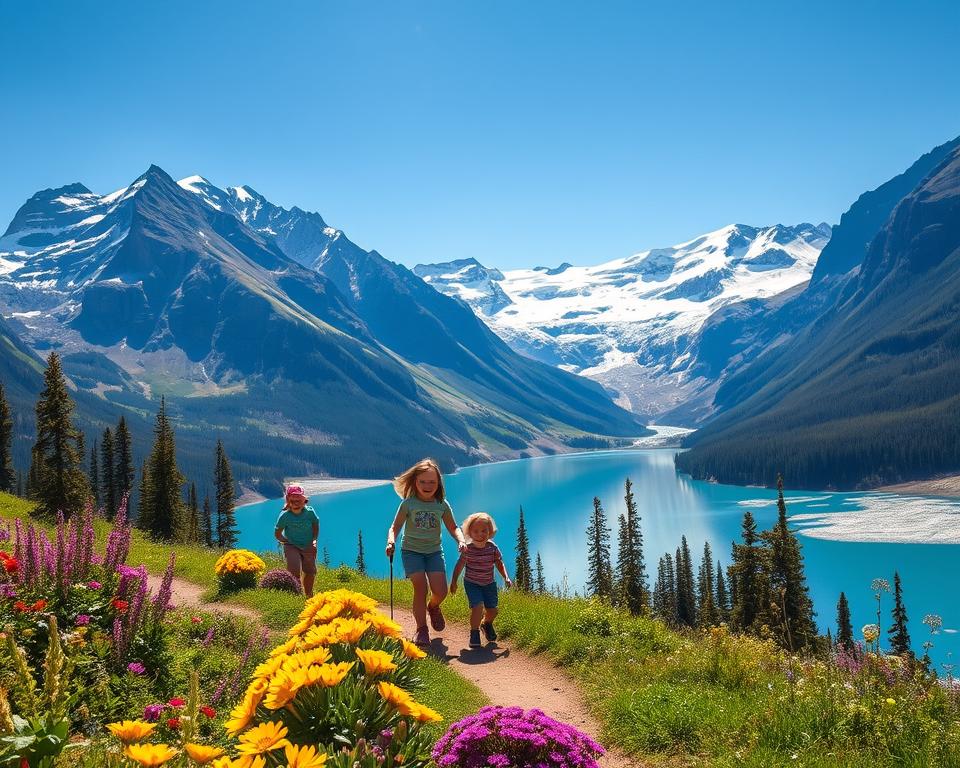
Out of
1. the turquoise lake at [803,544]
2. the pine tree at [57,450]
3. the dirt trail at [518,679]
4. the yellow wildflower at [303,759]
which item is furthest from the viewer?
the turquoise lake at [803,544]

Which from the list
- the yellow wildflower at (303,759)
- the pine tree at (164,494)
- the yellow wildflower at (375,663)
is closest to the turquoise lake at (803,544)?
the pine tree at (164,494)

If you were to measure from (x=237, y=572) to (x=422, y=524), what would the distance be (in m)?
7.23

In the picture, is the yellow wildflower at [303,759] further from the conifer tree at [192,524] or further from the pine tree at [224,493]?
the pine tree at [224,493]

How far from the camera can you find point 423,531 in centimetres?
1305

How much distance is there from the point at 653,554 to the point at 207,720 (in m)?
130

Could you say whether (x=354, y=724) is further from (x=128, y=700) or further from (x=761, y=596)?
(x=761, y=596)

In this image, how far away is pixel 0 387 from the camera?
2213 inches

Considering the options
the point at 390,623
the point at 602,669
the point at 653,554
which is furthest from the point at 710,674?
the point at 653,554

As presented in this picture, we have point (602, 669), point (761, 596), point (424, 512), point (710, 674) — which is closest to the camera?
point (710, 674)

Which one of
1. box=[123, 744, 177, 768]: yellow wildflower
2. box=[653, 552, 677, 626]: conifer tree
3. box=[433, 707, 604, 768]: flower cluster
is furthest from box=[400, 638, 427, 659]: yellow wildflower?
box=[653, 552, 677, 626]: conifer tree

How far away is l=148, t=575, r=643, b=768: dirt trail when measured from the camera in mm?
9805

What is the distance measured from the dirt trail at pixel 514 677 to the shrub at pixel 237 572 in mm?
1597

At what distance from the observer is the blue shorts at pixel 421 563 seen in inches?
518

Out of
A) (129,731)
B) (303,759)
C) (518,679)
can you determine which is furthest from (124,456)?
(303,759)
